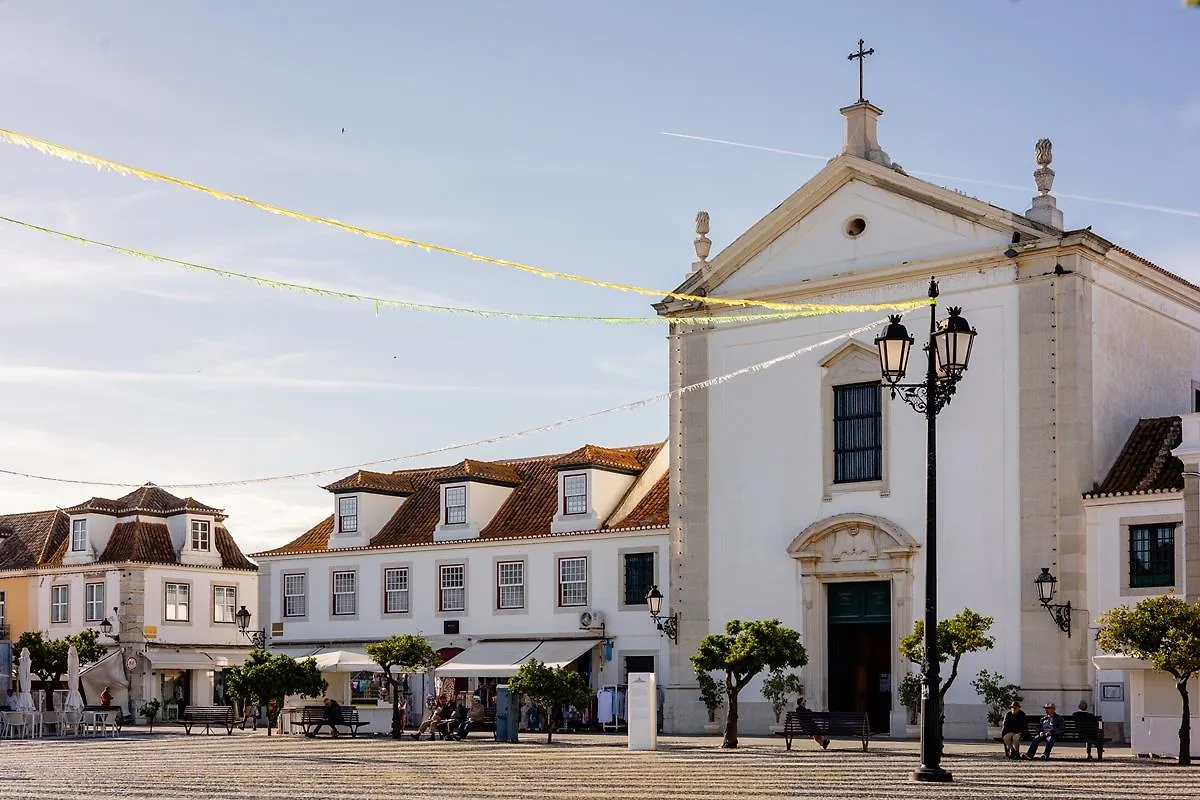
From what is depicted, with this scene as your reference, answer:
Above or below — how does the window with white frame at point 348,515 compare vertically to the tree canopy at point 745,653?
above

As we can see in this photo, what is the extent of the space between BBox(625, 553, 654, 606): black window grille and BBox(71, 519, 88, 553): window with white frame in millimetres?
23604

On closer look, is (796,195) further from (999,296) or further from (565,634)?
(565,634)

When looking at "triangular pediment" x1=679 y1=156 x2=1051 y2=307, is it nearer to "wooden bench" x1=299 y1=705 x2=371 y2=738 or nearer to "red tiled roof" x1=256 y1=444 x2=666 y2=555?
"red tiled roof" x1=256 y1=444 x2=666 y2=555

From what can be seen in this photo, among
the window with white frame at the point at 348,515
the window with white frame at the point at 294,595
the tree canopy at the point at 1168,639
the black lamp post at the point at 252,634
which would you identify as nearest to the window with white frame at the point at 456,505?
the window with white frame at the point at 348,515

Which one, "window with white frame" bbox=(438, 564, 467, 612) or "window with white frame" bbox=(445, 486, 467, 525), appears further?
"window with white frame" bbox=(445, 486, 467, 525)

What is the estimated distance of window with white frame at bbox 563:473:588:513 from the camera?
42594mm

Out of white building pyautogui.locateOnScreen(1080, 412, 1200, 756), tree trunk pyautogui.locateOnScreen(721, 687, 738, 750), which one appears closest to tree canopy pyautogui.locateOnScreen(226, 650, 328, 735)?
tree trunk pyautogui.locateOnScreen(721, 687, 738, 750)

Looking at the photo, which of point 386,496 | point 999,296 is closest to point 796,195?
point 999,296

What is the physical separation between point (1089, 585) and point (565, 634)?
1396cm

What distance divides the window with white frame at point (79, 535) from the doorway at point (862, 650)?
3026cm

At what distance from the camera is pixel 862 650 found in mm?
35438

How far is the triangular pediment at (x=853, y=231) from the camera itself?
3409 centimetres

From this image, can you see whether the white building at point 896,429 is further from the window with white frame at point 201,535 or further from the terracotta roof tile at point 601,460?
the window with white frame at point 201,535

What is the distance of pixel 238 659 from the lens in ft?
190
